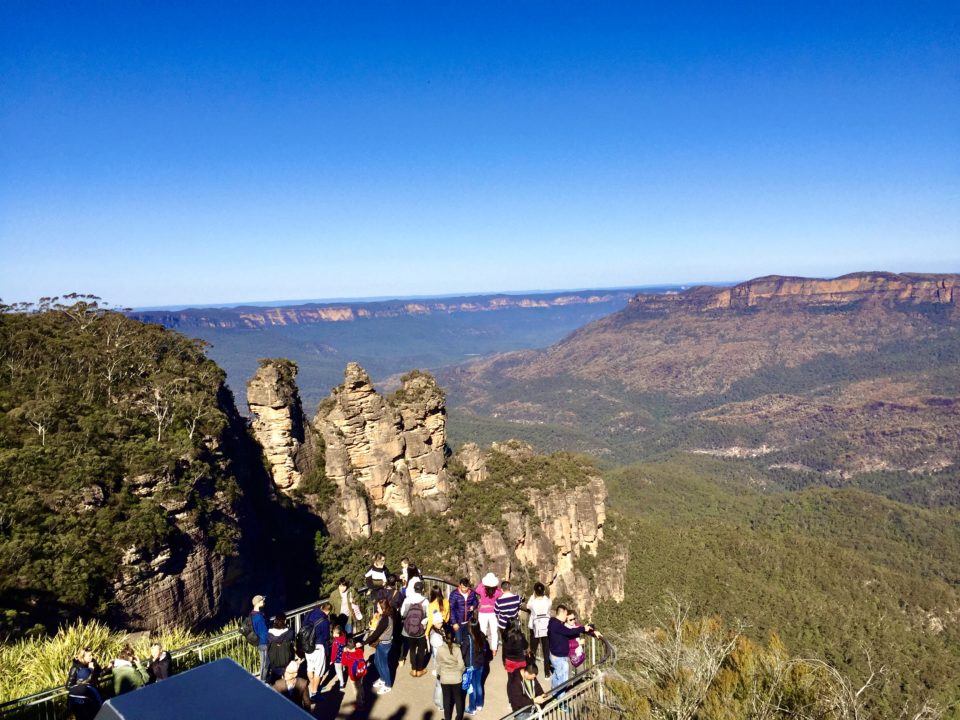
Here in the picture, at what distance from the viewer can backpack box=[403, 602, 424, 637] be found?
39.3 feet

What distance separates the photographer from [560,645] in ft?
35.4

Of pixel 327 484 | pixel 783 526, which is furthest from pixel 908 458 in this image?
pixel 327 484

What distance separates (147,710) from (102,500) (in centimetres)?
1808

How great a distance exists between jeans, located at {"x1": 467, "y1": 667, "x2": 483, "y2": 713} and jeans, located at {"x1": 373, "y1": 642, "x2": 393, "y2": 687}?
1.79m

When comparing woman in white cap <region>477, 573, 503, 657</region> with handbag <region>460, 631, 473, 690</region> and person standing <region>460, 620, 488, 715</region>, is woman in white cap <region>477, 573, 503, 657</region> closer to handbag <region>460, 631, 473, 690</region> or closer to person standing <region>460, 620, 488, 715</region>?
person standing <region>460, 620, 488, 715</region>

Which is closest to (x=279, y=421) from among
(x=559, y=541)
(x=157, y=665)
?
(x=559, y=541)

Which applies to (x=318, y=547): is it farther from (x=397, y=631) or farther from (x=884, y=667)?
(x=884, y=667)

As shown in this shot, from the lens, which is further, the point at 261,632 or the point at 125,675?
the point at 261,632

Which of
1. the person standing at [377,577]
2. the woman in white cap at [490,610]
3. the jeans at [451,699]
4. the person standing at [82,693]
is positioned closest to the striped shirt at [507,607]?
the woman in white cap at [490,610]

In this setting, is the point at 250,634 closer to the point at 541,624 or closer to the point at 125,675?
the point at 125,675

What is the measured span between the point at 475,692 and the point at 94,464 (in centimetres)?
1774

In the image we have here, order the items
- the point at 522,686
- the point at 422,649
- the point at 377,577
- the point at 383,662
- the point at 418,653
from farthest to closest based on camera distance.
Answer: the point at 377,577 → the point at 422,649 → the point at 418,653 → the point at 383,662 → the point at 522,686

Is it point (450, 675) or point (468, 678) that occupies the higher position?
point (450, 675)

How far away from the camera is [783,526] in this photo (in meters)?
104
